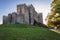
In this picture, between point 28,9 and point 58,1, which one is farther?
point 28,9

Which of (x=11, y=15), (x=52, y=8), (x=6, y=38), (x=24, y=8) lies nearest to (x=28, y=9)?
(x=24, y=8)

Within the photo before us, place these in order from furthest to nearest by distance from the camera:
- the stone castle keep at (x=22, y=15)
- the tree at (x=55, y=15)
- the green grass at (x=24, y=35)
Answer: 1. the stone castle keep at (x=22, y=15)
2. the tree at (x=55, y=15)
3. the green grass at (x=24, y=35)

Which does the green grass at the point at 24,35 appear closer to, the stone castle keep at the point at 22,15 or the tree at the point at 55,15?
the tree at the point at 55,15

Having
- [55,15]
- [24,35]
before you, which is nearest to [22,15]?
[55,15]

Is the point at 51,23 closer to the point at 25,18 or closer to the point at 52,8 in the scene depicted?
the point at 52,8

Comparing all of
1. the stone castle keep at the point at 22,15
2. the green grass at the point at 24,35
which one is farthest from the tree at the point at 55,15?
the stone castle keep at the point at 22,15

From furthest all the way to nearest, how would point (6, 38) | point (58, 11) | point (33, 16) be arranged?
point (33, 16) < point (58, 11) < point (6, 38)

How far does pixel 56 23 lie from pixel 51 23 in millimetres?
1213

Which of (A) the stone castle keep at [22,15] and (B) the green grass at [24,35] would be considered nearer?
(B) the green grass at [24,35]

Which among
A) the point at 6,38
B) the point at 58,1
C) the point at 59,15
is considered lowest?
the point at 6,38

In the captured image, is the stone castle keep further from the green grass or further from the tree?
the green grass

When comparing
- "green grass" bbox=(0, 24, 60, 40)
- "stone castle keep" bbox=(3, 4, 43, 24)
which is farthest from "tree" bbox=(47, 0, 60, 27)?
"stone castle keep" bbox=(3, 4, 43, 24)

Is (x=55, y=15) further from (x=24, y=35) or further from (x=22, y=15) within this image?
(x=22, y=15)

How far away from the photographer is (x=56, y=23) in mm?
30469
